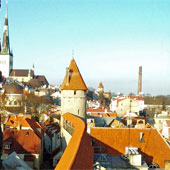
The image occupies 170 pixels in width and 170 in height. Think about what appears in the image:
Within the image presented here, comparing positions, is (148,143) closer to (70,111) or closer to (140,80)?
(70,111)

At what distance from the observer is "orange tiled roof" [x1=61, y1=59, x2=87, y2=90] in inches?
914

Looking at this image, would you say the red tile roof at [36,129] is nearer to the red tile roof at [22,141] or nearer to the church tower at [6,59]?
the red tile roof at [22,141]

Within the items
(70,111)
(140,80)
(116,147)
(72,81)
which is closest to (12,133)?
(70,111)

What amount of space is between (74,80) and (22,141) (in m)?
6.98

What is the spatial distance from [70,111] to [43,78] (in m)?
80.1

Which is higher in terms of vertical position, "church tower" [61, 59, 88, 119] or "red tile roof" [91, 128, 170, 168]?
"church tower" [61, 59, 88, 119]

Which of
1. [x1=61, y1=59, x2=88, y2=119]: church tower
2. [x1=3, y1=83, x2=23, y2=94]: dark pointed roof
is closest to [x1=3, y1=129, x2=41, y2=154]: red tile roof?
[x1=61, y1=59, x2=88, y2=119]: church tower

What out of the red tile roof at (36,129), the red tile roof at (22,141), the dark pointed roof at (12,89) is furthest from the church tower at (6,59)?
the red tile roof at (22,141)

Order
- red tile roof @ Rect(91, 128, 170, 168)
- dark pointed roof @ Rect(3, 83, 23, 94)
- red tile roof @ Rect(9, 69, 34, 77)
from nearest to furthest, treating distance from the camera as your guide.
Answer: red tile roof @ Rect(91, 128, 170, 168) → dark pointed roof @ Rect(3, 83, 23, 94) → red tile roof @ Rect(9, 69, 34, 77)

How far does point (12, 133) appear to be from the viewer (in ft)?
72.1

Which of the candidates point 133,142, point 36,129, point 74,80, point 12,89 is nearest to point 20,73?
point 12,89

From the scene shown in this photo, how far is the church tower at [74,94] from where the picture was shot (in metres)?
23.2

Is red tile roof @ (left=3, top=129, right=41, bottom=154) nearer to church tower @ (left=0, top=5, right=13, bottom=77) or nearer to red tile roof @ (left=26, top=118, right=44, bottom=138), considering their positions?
red tile roof @ (left=26, top=118, right=44, bottom=138)

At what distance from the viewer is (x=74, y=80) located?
2350cm
